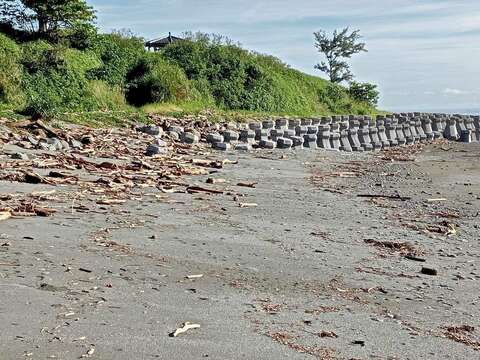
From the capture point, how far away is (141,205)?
1046 cm

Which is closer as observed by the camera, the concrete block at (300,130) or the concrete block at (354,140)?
the concrete block at (300,130)

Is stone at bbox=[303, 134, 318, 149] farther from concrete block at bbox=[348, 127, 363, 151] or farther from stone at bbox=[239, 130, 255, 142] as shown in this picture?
concrete block at bbox=[348, 127, 363, 151]

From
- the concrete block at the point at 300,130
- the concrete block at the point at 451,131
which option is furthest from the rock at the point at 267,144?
the concrete block at the point at 451,131

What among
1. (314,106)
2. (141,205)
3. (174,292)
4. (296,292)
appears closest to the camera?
(174,292)

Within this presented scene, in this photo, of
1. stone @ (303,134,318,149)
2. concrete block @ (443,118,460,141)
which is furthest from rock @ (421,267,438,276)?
concrete block @ (443,118,460,141)

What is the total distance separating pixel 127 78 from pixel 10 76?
7.11 metres

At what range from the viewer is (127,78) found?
30.5 meters

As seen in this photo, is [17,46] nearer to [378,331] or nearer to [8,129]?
[8,129]

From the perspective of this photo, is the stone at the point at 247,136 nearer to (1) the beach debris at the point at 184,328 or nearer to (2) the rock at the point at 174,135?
(2) the rock at the point at 174,135

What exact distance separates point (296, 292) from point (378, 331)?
1153 millimetres

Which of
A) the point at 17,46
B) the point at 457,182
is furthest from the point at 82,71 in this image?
the point at 457,182

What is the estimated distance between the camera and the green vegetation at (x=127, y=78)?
24.8 metres

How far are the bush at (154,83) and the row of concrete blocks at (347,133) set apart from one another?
15.3ft

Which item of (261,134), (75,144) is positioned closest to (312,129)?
(261,134)
